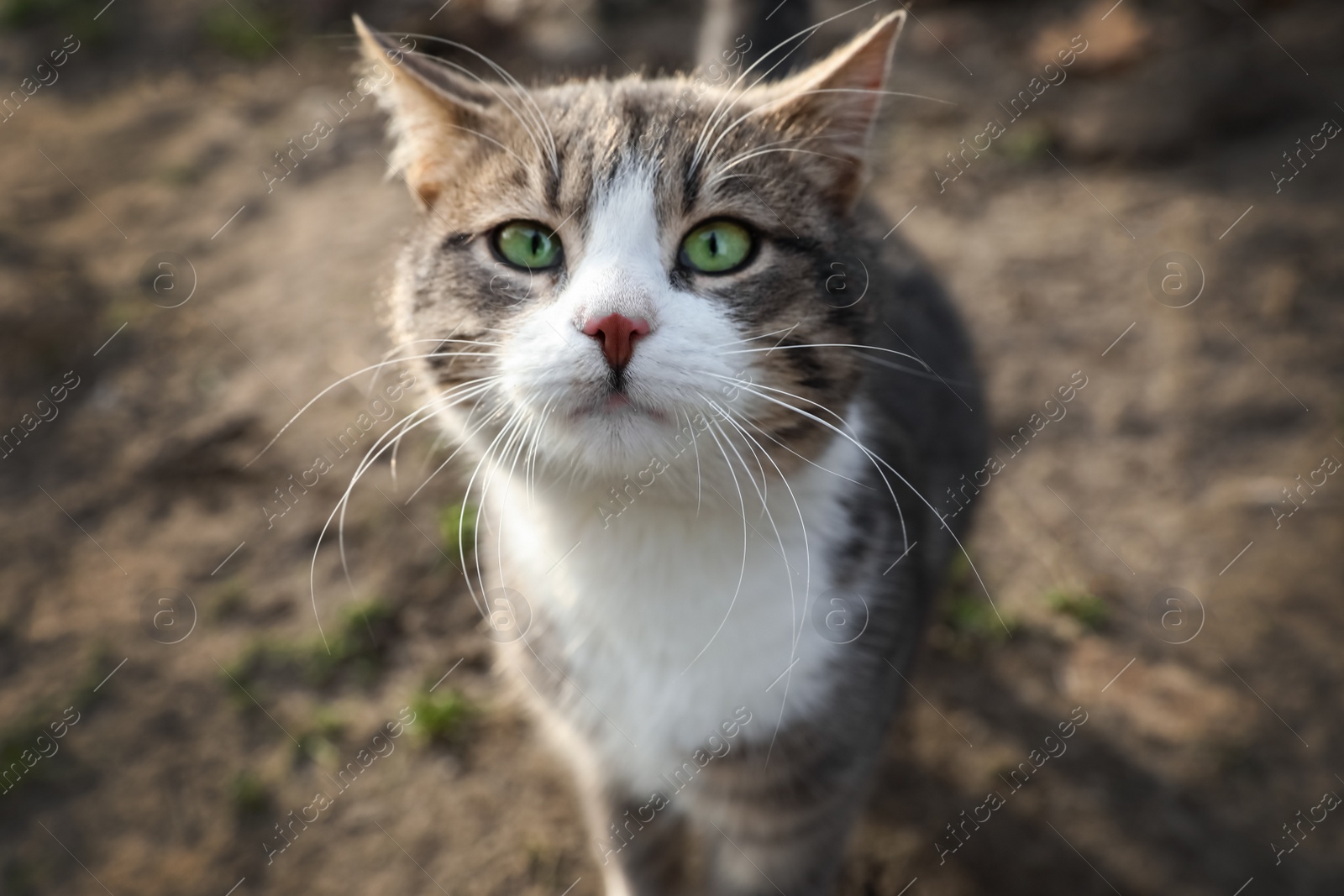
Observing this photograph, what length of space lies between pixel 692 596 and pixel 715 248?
691 mm

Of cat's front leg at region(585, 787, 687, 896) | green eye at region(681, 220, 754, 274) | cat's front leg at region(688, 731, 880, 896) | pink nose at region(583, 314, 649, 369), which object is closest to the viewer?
pink nose at region(583, 314, 649, 369)

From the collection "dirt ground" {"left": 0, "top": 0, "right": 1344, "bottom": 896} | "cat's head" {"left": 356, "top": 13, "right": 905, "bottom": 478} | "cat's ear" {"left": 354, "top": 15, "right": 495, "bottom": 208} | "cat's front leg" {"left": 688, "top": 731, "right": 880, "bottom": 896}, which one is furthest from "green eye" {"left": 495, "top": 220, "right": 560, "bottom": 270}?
"cat's front leg" {"left": 688, "top": 731, "right": 880, "bottom": 896}

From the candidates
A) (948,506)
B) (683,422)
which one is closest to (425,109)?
(683,422)

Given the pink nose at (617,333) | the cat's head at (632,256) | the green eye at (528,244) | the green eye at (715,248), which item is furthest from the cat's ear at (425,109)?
the pink nose at (617,333)

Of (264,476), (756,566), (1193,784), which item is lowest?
(1193,784)

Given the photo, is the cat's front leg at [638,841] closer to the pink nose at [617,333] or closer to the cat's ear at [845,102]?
the pink nose at [617,333]

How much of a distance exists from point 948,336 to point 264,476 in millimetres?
2503

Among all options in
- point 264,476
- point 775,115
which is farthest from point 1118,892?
point 264,476

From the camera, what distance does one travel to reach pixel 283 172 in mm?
4473

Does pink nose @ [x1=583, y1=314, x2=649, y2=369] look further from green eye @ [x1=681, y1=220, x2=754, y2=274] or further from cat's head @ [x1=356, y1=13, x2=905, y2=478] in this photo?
green eye @ [x1=681, y1=220, x2=754, y2=274]

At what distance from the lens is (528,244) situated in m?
1.59

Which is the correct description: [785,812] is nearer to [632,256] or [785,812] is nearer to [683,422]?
[683,422]

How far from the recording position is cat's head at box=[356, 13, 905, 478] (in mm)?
1377

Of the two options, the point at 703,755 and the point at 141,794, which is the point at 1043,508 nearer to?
the point at 703,755
